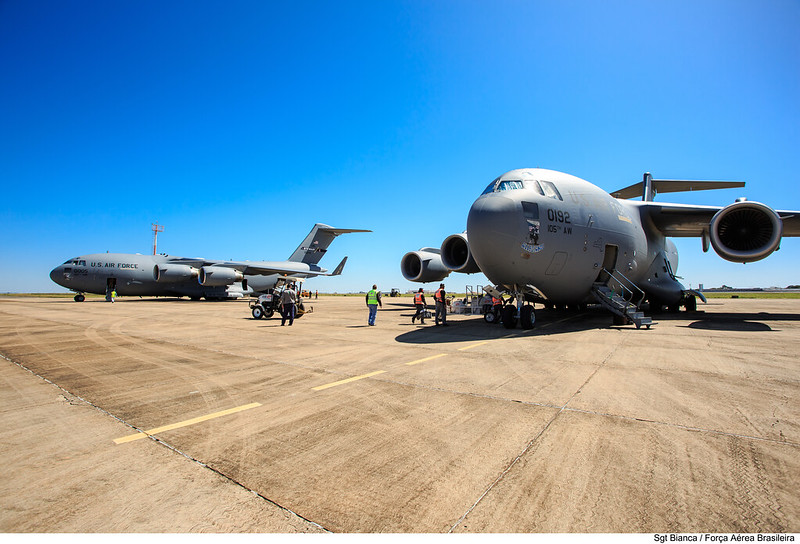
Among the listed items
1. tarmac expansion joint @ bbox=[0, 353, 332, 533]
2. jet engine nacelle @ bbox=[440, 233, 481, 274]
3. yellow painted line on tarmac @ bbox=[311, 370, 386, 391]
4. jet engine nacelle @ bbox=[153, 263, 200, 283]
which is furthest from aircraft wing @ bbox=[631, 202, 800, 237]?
jet engine nacelle @ bbox=[153, 263, 200, 283]

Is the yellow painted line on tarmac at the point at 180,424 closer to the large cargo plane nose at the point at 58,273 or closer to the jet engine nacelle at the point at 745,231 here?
the jet engine nacelle at the point at 745,231

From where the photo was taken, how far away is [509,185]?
10078 mm

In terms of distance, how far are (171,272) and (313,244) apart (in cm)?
1173

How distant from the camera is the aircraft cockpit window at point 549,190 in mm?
10031

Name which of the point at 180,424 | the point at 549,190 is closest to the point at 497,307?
the point at 549,190

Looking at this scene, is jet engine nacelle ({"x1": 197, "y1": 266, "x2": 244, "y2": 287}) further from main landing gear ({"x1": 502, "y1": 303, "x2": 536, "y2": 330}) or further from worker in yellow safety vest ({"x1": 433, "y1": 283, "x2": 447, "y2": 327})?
main landing gear ({"x1": 502, "y1": 303, "x2": 536, "y2": 330})

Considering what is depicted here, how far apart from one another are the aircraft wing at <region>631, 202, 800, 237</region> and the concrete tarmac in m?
9.07

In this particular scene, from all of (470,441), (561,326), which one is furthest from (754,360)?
(470,441)

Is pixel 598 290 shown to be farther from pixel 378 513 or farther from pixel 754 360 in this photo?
pixel 378 513

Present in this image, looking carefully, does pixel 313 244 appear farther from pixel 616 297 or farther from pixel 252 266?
pixel 616 297

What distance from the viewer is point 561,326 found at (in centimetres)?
1130

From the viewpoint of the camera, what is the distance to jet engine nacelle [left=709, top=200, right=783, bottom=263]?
10.7 metres

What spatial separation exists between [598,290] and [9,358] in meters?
14.2

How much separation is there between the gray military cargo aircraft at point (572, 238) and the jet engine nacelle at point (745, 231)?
0.9 inches
